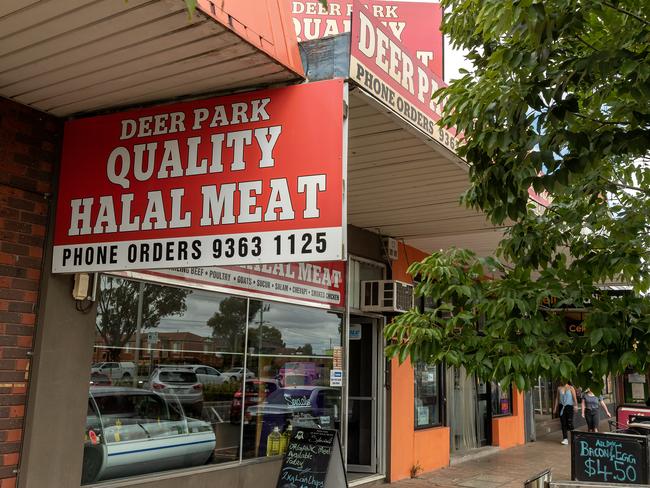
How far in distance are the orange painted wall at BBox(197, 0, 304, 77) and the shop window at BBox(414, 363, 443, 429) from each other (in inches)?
291

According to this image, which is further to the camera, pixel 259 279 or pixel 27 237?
pixel 259 279

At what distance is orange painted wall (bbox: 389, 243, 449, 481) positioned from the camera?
31.6 feet

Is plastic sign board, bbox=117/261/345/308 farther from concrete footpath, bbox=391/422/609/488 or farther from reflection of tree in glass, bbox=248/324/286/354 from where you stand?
concrete footpath, bbox=391/422/609/488

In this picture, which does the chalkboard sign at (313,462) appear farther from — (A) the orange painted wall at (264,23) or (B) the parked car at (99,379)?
(A) the orange painted wall at (264,23)

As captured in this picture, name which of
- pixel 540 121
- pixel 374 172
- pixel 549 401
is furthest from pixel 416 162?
pixel 549 401

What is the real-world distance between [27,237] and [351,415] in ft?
20.9

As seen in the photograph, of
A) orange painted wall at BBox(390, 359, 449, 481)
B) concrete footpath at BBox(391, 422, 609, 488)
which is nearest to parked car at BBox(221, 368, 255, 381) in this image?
orange painted wall at BBox(390, 359, 449, 481)

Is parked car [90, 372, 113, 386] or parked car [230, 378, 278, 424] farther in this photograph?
parked car [230, 378, 278, 424]

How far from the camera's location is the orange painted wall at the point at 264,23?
3502 millimetres

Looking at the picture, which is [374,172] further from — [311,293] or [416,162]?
[311,293]

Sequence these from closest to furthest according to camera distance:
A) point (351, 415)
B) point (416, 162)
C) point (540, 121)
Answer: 1. point (540, 121)
2. point (416, 162)
3. point (351, 415)

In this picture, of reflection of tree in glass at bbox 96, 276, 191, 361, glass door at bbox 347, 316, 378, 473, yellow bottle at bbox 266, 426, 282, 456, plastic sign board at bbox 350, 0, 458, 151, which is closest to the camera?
plastic sign board at bbox 350, 0, 458, 151

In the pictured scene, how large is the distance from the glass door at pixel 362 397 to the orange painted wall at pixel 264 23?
6.19 m

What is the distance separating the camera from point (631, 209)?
438cm
